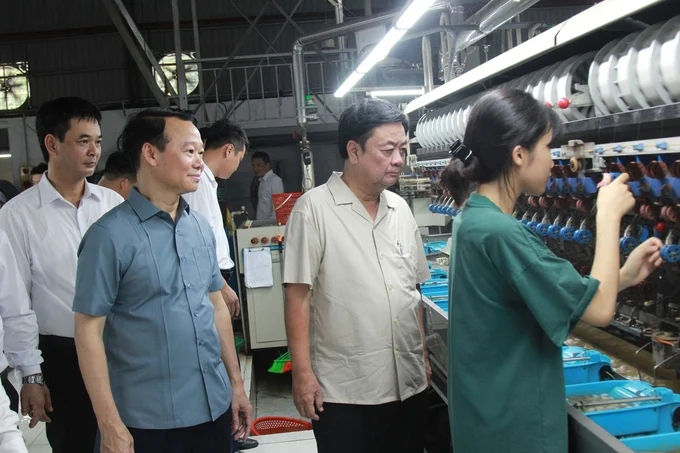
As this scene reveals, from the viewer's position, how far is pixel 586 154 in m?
2.23

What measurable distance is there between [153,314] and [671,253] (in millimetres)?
1500

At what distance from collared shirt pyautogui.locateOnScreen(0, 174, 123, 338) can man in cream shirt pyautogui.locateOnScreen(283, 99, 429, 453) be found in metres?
0.99

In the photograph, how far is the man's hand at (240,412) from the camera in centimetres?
222

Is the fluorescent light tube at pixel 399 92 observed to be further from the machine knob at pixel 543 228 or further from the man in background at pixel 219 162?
the machine knob at pixel 543 228

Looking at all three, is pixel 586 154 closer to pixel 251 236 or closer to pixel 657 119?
pixel 657 119

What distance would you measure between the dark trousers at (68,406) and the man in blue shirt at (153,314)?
0.73m

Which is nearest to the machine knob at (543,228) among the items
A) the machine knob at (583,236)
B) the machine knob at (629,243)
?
the machine knob at (583,236)

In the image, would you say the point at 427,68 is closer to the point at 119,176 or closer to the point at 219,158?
the point at 219,158

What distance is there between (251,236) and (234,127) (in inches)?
81.8

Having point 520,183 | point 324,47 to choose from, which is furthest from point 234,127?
point 324,47

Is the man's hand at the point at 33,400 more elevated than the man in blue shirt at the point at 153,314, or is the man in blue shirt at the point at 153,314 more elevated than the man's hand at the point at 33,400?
the man in blue shirt at the point at 153,314

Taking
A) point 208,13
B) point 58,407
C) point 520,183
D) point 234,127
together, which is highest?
point 208,13

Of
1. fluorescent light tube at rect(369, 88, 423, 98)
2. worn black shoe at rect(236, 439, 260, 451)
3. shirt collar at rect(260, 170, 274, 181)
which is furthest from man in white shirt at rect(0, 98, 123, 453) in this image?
shirt collar at rect(260, 170, 274, 181)

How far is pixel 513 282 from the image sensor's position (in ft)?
4.78
